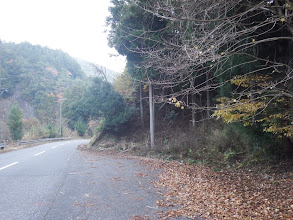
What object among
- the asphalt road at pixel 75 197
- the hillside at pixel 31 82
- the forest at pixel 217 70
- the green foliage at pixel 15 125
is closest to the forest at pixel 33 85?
the hillside at pixel 31 82

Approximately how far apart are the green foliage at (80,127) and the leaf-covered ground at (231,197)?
49.9 m

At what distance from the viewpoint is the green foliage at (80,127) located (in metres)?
55.6

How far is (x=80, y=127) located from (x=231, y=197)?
2087 inches

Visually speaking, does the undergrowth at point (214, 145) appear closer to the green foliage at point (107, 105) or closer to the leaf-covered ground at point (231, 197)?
the leaf-covered ground at point (231, 197)

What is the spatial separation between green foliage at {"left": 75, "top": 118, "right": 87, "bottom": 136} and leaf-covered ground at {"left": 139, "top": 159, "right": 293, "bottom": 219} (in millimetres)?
49905

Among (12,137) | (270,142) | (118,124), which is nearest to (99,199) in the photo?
(270,142)

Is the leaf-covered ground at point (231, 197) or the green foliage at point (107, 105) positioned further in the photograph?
the green foliage at point (107, 105)

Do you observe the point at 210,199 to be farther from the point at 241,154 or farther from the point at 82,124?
the point at 82,124

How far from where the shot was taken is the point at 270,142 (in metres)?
9.57

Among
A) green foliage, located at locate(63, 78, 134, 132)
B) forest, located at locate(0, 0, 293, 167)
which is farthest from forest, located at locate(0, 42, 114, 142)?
green foliage, located at locate(63, 78, 134, 132)

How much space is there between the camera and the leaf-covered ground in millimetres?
4477

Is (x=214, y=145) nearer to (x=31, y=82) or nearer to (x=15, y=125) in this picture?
(x=15, y=125)

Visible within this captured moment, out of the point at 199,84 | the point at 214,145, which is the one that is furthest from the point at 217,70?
the point at 214,145

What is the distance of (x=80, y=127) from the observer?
183 feet
